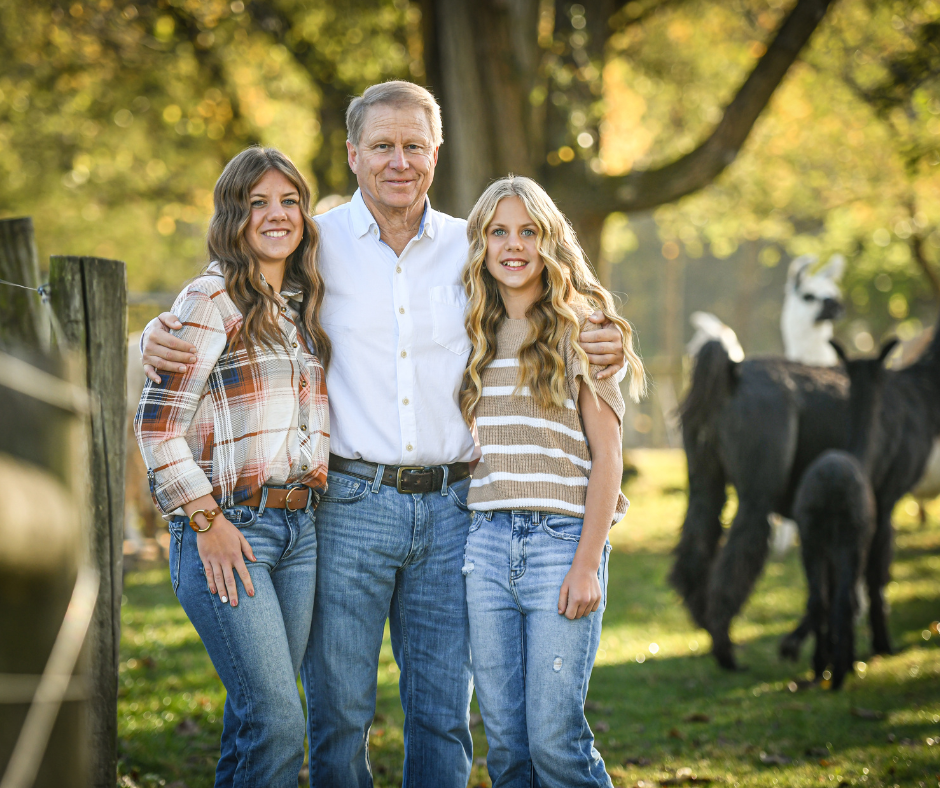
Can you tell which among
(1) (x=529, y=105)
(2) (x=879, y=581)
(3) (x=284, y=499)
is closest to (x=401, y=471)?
(3) (x=284, y=499)

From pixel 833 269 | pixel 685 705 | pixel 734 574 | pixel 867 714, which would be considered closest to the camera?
pixel 867 714

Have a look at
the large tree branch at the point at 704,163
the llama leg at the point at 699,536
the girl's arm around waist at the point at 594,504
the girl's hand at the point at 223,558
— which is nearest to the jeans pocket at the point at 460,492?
the girl's arm around waist at the point at 594,504

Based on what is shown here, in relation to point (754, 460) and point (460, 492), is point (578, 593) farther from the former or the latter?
point (754, 460)

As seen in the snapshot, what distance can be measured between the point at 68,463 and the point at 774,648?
5.92 m

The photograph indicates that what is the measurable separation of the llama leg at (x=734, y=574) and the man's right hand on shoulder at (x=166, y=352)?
418cm

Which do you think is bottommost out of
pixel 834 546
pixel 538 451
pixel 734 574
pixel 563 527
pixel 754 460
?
pixel 734 574

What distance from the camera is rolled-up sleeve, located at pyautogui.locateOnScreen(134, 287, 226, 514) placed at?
2.17 m

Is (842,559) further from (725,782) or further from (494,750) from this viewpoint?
(494,750)

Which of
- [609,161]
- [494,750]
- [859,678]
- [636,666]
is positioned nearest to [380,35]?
[609,161]

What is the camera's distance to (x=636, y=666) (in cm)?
561

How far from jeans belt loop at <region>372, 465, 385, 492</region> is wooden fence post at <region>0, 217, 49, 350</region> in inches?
45.0

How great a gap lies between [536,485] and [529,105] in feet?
19.2

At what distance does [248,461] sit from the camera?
7.55ft

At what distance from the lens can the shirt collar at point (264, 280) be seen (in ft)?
7.91
